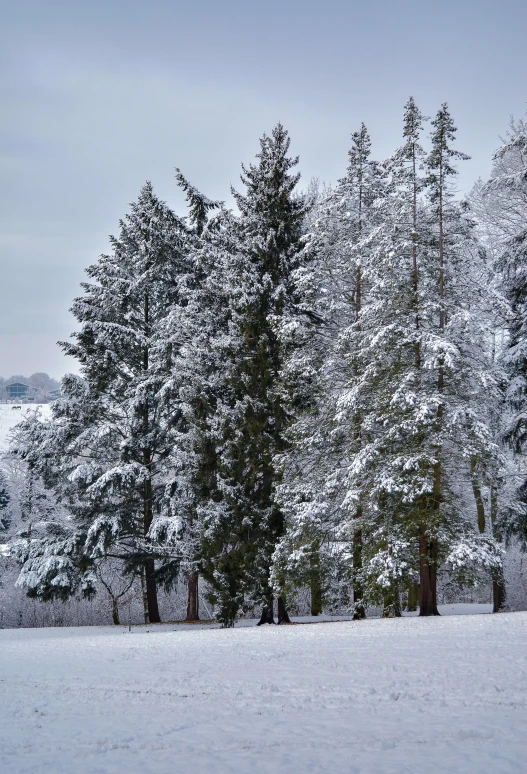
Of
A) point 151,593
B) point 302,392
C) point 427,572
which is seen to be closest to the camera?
point 427,572

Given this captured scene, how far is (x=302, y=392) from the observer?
66.9 ft

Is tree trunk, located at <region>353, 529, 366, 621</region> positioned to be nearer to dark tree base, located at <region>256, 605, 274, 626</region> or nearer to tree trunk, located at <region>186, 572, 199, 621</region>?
dark tree base, located at <region>256, 605, 274, 626</region>

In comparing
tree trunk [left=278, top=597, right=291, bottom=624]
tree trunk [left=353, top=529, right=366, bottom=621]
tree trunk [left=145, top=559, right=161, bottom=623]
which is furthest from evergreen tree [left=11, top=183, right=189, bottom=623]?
tree trunk [left=353, top=529, right=366, bottom=621]

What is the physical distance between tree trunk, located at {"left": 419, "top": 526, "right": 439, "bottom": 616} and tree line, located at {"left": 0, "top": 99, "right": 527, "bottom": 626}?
0.06 metres

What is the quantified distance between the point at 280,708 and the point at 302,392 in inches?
523

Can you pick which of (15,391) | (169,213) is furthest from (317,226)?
(15,391)

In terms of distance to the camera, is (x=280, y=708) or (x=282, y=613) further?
(x=282, y=613)

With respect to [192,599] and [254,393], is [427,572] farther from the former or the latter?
[192,599]

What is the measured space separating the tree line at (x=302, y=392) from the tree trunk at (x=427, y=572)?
0.20ft

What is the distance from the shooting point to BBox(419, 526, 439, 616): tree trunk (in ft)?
57.3

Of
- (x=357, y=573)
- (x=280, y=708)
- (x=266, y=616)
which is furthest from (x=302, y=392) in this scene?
(x=280, y=708)

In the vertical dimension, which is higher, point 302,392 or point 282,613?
point 302,392

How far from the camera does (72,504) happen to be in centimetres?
2558

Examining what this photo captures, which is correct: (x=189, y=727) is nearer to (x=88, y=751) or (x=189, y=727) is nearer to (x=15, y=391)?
(x=88, y=751)
